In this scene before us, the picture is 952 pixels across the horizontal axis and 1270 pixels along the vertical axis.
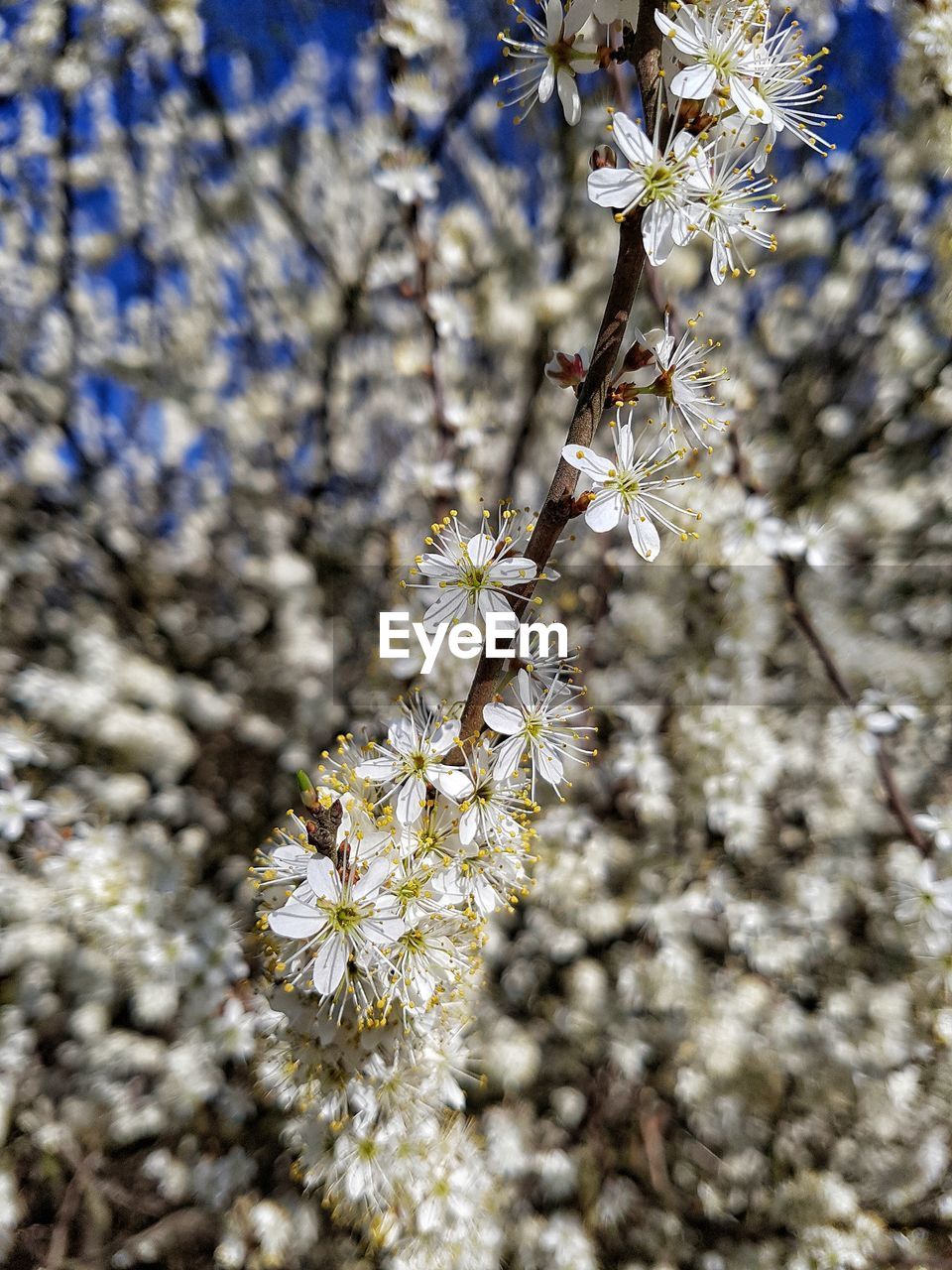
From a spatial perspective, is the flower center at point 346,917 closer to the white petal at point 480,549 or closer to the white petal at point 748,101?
the white petal at point 480,549

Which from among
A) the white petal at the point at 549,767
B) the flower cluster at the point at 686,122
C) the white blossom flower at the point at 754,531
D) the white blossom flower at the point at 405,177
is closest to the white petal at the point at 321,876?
the white petal at the point at 549,767

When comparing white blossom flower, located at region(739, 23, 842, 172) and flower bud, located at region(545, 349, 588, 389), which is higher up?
white blossom flower, located at region(739, 23, 842, 172)

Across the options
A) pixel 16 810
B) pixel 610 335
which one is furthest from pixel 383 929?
pixel 16 810

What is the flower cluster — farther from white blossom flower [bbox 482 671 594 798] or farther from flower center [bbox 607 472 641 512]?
white blossom flower [bbox 482 671 594 798]

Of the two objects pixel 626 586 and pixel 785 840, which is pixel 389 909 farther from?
pixel 785 840

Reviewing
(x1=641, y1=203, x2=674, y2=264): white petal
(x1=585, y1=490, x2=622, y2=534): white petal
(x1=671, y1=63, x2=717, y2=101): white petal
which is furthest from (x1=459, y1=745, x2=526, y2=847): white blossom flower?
(x1=671, y1=63, x2=717, y2=101): white petal

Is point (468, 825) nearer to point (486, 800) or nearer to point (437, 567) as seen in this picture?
point (486, 800)

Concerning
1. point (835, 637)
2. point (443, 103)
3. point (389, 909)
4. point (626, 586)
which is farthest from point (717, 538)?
point (443, 103)
